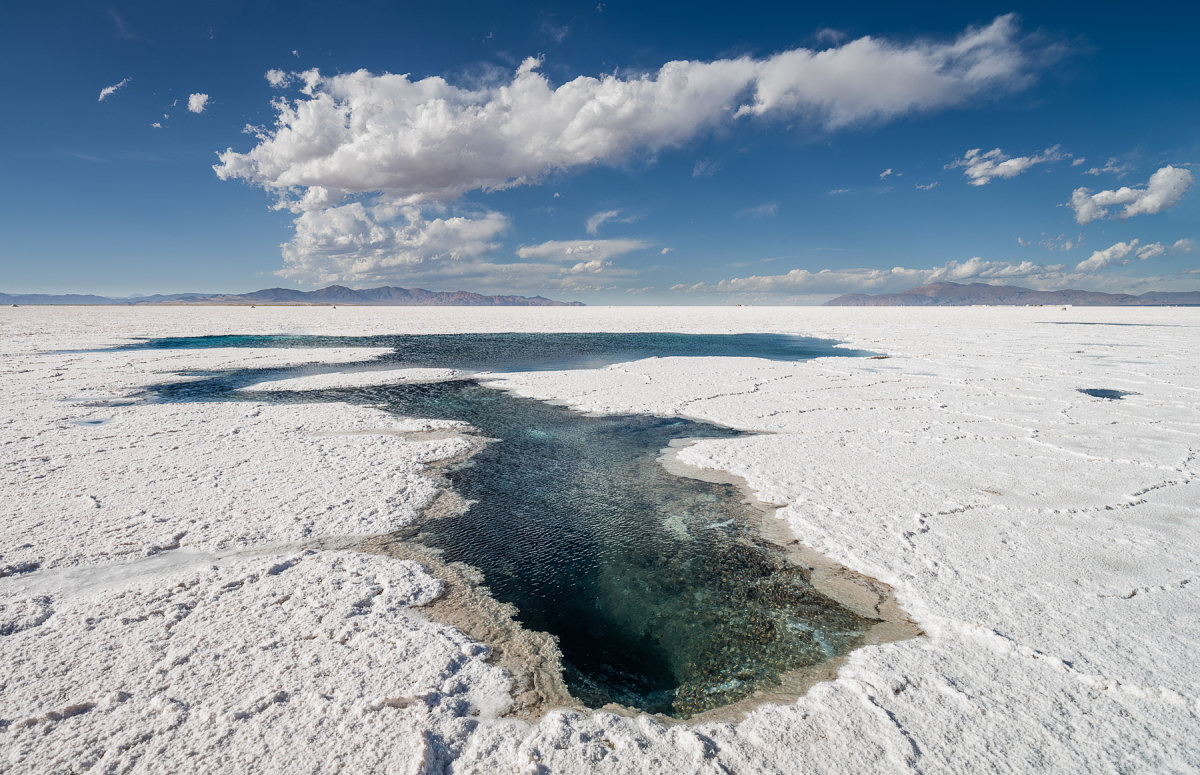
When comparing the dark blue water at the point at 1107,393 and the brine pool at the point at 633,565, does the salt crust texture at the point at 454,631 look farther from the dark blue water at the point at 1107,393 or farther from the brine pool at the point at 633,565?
the dark blue water at the point at 1107,393

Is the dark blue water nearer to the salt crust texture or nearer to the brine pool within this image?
the salt crust texture

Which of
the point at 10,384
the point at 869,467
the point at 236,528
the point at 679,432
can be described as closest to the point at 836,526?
the point at 869,467

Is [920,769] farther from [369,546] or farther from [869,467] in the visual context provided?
[869,467]

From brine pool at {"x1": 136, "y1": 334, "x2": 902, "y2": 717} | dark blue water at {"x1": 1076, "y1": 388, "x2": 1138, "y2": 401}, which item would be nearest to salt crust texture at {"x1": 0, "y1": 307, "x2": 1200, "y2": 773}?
brine pool at {"x1": 136, "y1": 334, "x2": 902, "y2": 717}

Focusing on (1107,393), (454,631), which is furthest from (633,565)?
(1107,393)

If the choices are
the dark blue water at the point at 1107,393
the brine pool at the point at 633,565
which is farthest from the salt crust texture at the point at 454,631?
the dark blue water at the point at 1107,393
